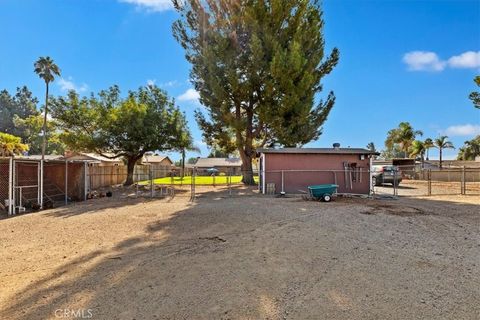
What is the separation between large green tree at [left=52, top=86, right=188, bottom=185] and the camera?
23.0m

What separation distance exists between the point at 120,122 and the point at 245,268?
66.4ft

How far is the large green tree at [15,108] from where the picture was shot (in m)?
61.0

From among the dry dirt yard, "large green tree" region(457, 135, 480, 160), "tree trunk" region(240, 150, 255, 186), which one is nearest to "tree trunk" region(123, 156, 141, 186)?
"tree trunk" region(240, 150, 255, 186)

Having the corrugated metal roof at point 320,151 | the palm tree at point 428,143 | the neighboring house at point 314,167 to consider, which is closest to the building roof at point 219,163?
the palm tree at point 428,143

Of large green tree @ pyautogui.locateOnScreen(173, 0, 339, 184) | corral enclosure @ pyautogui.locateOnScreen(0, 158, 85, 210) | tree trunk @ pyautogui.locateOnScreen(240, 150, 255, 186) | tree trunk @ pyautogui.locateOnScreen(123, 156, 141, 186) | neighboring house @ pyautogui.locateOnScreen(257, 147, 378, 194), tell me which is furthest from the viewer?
tree trunk @ pyautogui.locateOnScreen(123, 156, 141, 186)

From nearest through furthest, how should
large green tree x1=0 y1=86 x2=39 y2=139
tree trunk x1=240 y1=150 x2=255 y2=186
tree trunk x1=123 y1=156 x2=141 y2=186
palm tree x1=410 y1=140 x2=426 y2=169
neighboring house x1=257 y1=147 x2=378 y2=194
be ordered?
1. neighboring house x1=257 y1=147 x2=378 y2=194
2. tree trunk x1=240 y1=150 x2=255 y2=186
3. tree trunk x1=123 y1=156 x2=141 y2=186
4. palm tree x1=410 y1=140 x2=426 y2=169
5. large green tree x1=0 y1=86 x2=39 y2=139

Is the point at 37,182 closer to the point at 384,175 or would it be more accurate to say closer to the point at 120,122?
the point at 120,122

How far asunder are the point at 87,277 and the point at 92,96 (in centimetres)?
2288

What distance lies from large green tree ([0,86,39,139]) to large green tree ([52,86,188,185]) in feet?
145

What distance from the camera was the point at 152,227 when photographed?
8.68 meters

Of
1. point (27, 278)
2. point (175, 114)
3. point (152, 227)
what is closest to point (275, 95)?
point (175, 114)

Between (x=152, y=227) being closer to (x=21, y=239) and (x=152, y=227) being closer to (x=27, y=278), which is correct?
(x=21, y=239)

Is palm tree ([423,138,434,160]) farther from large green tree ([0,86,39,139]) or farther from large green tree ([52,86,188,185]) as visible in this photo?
large green tree ([0,86,39,139])

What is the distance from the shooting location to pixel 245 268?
5148mm
